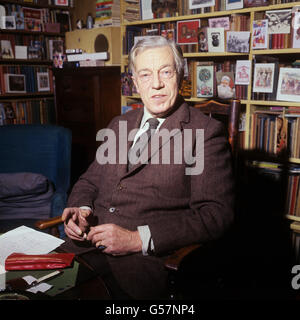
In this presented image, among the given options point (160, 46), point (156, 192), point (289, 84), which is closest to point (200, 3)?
point (289, 84)

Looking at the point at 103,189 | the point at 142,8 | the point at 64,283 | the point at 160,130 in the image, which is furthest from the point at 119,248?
the point at 142,8

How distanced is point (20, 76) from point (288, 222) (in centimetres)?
311

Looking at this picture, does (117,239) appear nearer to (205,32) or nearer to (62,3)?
(205,32)

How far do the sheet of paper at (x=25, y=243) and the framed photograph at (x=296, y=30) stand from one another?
1774 mm

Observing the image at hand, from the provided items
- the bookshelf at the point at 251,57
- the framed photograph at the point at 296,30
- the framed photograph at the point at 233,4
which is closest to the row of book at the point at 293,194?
the bookshelf at the point at 251,57

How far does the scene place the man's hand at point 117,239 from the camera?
3.95ft

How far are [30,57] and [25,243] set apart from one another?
313cm

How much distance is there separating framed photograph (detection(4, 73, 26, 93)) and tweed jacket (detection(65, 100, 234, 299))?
268 centimetres

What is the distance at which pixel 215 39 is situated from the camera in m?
2.36

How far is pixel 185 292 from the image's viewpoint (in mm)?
1146

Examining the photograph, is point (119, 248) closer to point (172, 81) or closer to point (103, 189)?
point (103, 189)

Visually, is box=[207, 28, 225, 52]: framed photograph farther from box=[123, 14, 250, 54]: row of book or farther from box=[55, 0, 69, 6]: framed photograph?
box=[55, 0, 69, 6]: framed photograph

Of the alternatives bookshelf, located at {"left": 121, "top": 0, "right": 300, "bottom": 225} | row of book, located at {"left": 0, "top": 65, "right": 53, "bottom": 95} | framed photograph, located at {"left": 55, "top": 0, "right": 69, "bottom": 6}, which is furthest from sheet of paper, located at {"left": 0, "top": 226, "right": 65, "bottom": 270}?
framed photograph, located at {"left": 55, "top": 0, "right": 69, "bottom": 6}

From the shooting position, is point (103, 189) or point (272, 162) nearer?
point (103, 189)
